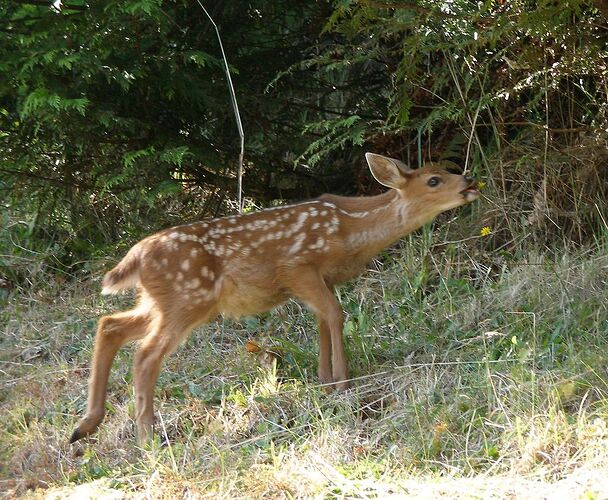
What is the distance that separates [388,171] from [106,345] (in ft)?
7.05

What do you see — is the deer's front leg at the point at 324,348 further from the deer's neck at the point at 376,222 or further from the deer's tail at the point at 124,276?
the deer's tail at the point at 124,276

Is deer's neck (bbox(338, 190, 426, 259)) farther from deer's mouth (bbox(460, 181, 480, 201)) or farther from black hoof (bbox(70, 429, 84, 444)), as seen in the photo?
black hoof (bbox(70, 429, 84, 444))

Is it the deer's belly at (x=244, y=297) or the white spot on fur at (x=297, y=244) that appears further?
the white spot on fur at (x=297, y=244)

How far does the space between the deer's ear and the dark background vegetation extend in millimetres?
768

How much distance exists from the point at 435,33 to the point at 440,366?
8.32 feet

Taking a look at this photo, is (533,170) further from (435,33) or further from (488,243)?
(435,33)

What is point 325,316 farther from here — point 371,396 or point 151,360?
Answer: point 151,360

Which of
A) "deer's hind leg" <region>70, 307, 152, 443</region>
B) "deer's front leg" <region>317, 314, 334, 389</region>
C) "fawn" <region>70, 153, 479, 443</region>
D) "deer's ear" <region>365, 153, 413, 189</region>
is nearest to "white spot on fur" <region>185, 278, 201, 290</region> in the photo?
"fawn" <region>70, 153, 479, 443</region>

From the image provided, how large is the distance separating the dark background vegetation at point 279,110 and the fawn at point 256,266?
945mm

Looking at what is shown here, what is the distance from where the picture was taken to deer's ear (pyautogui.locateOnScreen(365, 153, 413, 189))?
7176 millimetres

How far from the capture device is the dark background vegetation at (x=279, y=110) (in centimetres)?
751

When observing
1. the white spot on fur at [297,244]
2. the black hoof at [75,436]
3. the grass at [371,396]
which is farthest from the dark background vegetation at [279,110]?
the black hoof at [75,436]

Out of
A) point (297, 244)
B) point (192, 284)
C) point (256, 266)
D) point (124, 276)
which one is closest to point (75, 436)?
point (124, 276)

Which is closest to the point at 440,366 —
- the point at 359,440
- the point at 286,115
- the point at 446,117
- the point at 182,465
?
the point at 359,440
